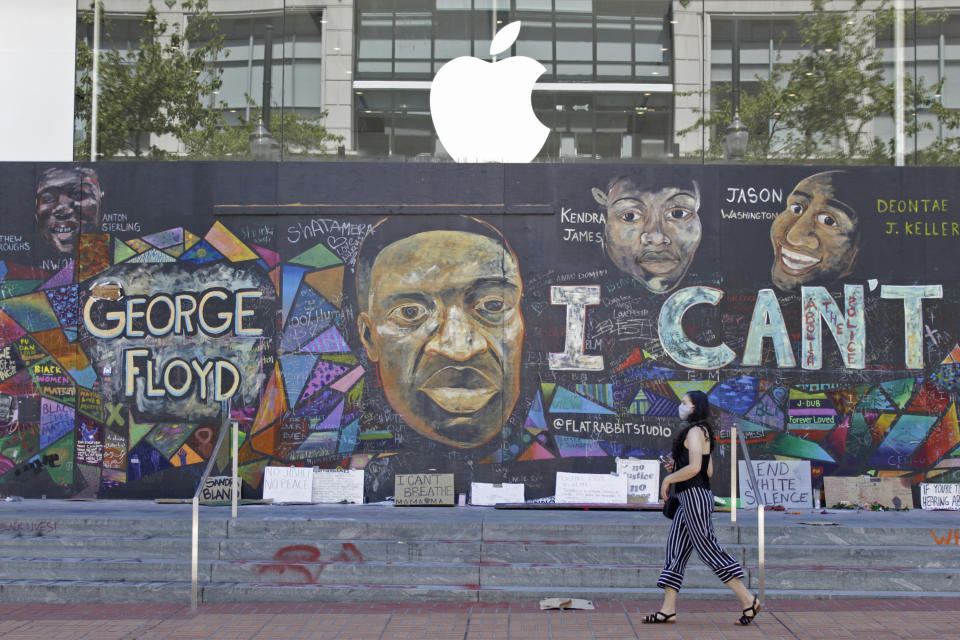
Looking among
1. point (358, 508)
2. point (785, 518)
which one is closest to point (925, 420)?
point (785, 518)

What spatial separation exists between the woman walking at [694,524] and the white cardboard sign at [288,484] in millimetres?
4840

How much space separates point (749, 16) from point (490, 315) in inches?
190

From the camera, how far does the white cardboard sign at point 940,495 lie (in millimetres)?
10930

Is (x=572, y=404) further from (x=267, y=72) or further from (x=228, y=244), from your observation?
(x=267, y=72)

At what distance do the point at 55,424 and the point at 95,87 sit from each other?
4.17m

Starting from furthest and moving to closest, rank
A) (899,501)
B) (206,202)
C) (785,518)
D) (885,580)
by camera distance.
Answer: (206,202) < (899,501) < (785,518) < (885,580)

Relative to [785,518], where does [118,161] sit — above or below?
above

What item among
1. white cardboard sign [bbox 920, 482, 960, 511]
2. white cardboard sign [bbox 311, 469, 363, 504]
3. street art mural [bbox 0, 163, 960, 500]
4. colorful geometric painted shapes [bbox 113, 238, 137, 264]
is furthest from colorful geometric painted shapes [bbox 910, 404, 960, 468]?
colorful geometric painted shapes [bbox 113, 238, 137, 264]

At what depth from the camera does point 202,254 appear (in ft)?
37.7

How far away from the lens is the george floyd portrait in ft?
37.1

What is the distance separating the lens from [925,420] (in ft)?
36.3

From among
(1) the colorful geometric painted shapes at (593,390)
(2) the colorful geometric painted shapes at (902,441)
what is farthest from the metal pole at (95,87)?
(2) the colorful geometric painted shapes at (902,441)

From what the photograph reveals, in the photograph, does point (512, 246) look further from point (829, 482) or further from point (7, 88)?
point (7, 88)

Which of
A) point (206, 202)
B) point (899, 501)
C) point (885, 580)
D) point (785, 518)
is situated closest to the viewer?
point (885, 580)
